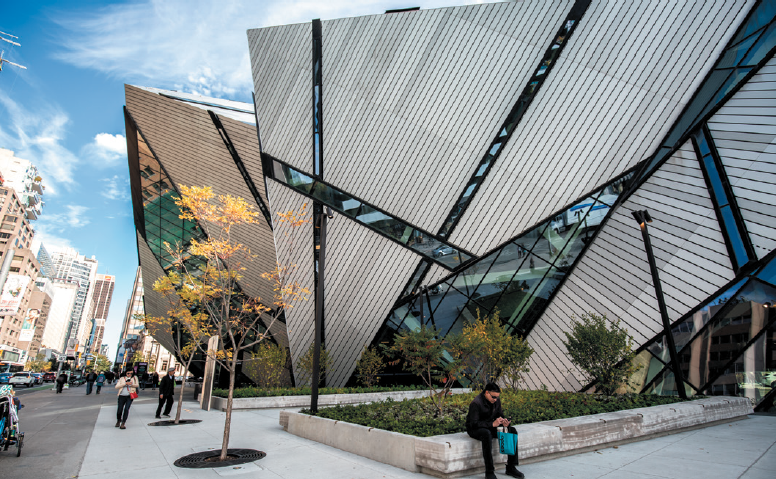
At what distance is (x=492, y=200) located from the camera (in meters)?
15.9

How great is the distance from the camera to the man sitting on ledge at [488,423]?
17.8 feet

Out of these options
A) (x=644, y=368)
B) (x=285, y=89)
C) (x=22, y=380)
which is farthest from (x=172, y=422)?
(x=22, y=380)

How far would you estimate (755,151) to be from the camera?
12.7m

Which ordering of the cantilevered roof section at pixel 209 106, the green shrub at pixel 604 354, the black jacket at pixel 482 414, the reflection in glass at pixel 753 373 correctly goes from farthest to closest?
the cantilevered roof section at pixel 209 106
the reflection in glass at pixel 753 373
the green shrub at pixel 604 354
the black jacket at pixel 482 414

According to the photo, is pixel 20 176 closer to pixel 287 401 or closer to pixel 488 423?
pixel 287 401

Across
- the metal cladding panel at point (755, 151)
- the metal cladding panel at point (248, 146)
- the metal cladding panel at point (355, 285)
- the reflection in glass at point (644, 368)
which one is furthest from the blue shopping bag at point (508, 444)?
the metal cladding panel at point (248, 146)

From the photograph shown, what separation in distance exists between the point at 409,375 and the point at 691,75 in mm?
17548

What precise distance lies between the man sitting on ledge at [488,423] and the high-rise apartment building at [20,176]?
146 m

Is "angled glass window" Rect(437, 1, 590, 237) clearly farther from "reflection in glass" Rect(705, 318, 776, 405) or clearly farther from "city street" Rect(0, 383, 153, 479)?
"city street" Rect(0, 383, 153, 479)

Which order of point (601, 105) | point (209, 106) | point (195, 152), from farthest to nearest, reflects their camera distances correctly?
point (209, 106) → point (195, 152) → point (601, 105)

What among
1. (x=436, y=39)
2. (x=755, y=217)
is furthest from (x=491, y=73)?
(x=755, y=217)

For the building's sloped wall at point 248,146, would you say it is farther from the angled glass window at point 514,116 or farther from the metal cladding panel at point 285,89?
the angled glass window at point 514,116

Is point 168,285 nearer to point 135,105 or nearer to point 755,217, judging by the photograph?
point 135,105

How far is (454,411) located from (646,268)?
9.91 m
